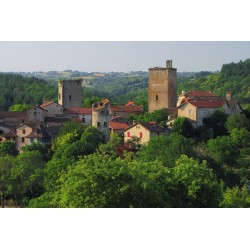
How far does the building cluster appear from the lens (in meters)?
29.5

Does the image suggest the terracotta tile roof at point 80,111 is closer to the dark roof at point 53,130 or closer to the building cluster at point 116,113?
the building cluster at point 116,113

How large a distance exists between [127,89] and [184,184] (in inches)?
4791

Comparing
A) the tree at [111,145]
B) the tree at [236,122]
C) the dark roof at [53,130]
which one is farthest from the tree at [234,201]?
the dark roof at [53,130]

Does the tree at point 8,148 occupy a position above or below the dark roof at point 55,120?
below

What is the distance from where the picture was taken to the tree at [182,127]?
Result: 28969mm

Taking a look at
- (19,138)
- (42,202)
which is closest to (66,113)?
(19,138)

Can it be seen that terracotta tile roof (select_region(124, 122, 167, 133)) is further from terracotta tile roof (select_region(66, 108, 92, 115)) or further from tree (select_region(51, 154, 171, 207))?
tree (select_region(51, 154, 171, 207))

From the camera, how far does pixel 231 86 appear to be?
7200cm

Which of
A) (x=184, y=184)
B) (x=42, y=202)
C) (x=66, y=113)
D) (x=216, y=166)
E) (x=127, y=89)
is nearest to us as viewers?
(x=184, y=184)

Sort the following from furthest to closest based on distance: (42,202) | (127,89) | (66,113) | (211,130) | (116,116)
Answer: (127,89) < (66,113) < (116,116) < (211,130) < (42,202)

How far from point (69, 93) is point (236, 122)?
14.3 metres

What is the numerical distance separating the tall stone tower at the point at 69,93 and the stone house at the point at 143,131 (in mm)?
12854

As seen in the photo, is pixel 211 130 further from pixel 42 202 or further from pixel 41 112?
pixel 42 202

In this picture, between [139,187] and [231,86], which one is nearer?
[139,187]
